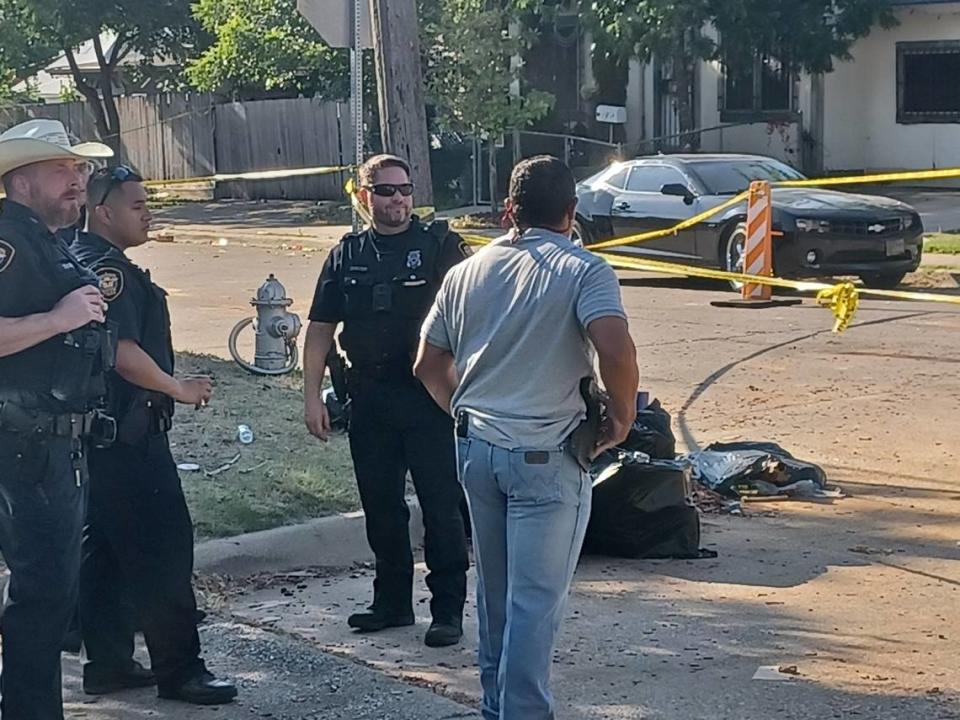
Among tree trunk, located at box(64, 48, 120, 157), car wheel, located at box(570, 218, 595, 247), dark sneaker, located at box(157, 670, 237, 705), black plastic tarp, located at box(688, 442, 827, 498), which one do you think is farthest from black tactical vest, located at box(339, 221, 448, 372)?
tree trunk, located at box(64, 48, 120, 157)

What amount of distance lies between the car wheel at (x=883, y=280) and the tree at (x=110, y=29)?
67.7ft

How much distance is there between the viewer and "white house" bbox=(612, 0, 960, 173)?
1106 inches

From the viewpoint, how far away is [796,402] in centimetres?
1098

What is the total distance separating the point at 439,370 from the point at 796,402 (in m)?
6.43

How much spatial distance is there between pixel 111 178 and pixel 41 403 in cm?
108

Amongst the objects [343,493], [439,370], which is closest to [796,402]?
[343,493]

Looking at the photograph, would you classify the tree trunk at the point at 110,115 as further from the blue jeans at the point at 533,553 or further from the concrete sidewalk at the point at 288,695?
the blue jeans at the point at 533,553

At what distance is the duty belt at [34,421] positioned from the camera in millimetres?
4559

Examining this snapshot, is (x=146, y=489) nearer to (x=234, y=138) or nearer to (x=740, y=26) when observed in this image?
(x=740, y=26)

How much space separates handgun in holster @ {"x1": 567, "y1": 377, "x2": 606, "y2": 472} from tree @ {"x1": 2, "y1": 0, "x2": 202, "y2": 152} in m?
30.2

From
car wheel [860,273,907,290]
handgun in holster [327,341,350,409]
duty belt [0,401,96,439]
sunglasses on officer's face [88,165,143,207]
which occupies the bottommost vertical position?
car wheel [860,273,907,290]

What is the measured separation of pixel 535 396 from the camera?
452 cm

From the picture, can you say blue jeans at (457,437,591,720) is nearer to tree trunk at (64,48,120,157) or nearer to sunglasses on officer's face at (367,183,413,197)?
sunglasses on officer's face at (367,183,413,197)

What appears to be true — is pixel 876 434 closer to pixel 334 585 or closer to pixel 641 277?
pixel 334 585
